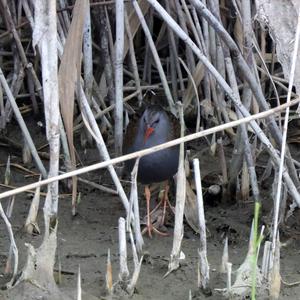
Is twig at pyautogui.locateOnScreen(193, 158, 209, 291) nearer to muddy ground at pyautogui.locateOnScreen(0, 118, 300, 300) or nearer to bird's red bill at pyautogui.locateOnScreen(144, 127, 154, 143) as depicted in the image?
muddy ground at pyautogui.locateOnScreen(0, 118, 300, 300)

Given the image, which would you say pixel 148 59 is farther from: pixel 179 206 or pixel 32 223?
pixel 179 206

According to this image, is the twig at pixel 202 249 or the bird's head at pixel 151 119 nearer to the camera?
the twig at pixel 202 249

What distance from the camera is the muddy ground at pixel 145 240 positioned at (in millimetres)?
3838

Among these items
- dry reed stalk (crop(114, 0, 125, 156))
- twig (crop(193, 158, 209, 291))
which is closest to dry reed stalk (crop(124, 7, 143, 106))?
dry reed stalk (crop(114, 0, 125, 156))

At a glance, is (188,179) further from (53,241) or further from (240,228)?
(53,241)

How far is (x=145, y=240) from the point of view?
173 inches

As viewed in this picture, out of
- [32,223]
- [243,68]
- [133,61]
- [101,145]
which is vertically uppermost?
[133,61]

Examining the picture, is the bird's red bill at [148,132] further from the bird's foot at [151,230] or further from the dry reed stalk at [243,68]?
the dry reed stalk at [243,68]

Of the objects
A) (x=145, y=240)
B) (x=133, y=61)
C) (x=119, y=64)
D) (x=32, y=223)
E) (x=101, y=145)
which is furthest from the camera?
(x=133, y=61)

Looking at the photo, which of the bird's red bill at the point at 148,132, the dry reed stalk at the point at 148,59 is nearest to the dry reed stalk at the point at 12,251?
the bird's red bill at the point at 148,132

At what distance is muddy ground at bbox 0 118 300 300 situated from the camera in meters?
3.84

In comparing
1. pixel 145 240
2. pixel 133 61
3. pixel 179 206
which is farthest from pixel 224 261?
pixel 133 61

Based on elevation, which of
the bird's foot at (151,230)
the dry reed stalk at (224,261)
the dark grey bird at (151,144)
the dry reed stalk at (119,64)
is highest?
the dry reed stalk at (119,64)

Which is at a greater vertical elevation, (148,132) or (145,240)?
(148,132)
